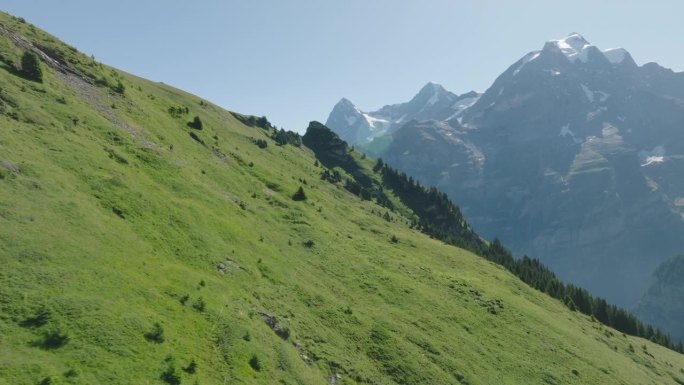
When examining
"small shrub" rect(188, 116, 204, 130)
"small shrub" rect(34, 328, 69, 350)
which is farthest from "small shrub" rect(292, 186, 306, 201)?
"small shrub" rect(34, 328, 69, 350)

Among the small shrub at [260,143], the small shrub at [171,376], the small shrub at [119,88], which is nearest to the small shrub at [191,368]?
the small shrub at [171,376]

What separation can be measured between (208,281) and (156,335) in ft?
37.0

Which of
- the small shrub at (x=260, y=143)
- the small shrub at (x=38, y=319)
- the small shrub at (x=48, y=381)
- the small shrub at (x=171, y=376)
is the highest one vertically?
the small shrub at (x=260, y=143)

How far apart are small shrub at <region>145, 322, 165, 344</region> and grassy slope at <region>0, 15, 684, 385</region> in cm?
42

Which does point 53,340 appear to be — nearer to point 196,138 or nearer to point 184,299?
point 184,299

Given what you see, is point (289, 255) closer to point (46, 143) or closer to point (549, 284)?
point (46, 143)

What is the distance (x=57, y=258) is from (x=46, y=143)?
22460mm

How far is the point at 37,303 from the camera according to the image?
30484mm

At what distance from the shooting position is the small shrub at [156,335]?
32.6 m

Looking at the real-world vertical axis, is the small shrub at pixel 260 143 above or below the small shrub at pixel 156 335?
above

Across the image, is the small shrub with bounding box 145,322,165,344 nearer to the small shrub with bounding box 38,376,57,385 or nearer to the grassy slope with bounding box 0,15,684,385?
the grassy slope with bounding box 0,15,684,385

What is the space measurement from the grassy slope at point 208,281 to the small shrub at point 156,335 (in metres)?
0.42

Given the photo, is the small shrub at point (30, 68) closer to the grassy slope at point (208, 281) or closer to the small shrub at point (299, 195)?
the grassy slope at point (208, 281)

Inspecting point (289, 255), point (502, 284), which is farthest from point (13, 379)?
point (502, 284)
